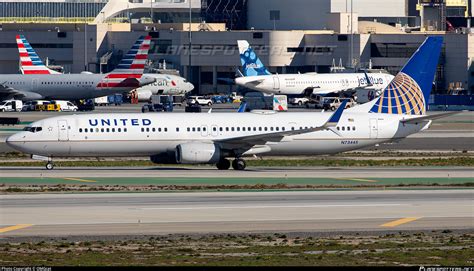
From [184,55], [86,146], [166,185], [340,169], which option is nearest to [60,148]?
[86,146]

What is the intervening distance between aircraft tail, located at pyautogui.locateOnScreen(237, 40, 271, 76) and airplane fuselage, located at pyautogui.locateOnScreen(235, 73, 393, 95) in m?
1.18

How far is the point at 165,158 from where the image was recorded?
6322 centimetres

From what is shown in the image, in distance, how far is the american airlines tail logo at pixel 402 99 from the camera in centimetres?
6738

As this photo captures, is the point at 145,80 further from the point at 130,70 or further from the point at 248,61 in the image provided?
the point at 248,61

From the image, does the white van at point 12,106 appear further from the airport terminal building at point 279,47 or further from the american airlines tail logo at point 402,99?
the american airlines tail logo at point 402,99

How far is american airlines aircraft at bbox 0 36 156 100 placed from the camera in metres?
139

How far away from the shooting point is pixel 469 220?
1631 inches

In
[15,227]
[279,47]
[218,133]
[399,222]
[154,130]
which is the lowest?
[399,222]

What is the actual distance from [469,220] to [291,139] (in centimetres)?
2331

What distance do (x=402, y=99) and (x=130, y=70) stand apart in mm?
76127

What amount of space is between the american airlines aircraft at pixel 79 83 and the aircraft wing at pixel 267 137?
7706 centimetres

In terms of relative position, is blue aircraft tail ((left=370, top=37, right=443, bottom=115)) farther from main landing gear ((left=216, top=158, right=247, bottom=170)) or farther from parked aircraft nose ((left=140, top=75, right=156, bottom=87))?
parked aircraft nose ((left=140, top=75, right=156, bottom=87))

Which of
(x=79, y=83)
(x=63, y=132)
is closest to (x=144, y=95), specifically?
(x=79, y=83)

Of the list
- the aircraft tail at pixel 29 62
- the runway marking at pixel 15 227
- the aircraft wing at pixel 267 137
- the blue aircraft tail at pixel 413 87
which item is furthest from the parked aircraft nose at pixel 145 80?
the runway marking at pixel 15 227
